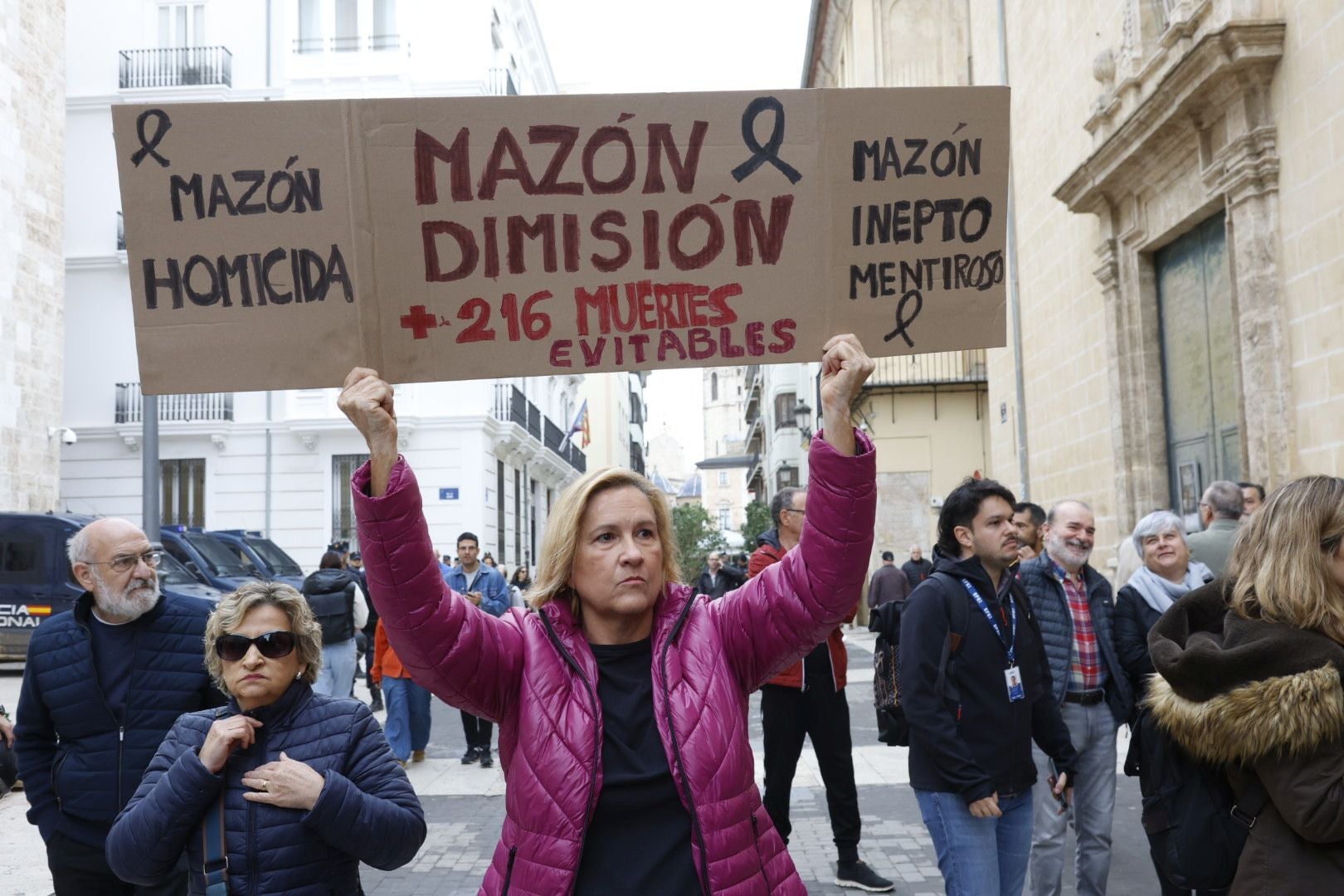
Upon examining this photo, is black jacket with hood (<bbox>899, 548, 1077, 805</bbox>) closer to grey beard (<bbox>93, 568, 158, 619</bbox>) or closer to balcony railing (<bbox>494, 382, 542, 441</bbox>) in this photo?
grey beard (<bbox>93, 568, 158, 619</bbox>)

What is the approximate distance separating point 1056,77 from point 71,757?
50.4 feet

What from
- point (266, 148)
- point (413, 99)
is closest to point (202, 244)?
point (266, 148)

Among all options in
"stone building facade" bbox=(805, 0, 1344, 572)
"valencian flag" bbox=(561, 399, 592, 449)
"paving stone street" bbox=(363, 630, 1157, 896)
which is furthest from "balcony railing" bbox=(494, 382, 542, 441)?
"paving stone street" bbox=(363, 630, 1157, 896)

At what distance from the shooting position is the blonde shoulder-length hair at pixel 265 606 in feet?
10.7

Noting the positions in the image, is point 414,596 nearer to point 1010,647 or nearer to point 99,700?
point 99,700

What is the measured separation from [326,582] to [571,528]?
25.4 ft

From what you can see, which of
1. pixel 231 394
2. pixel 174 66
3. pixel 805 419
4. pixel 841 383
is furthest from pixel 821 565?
pixel 805 419

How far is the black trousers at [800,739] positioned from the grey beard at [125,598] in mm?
3329

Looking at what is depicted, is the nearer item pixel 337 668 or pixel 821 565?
pixel 821 565

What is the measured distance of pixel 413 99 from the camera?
3100 mm

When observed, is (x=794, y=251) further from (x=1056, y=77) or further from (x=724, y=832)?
(x=1056, y=77)

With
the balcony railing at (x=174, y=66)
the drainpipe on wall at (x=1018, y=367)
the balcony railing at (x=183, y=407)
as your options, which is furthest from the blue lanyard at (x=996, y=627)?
the balcony railing at (x=174, y=66)

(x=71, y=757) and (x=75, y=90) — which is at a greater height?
(x=75, y=90)

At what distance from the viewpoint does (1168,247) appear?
1370cm
